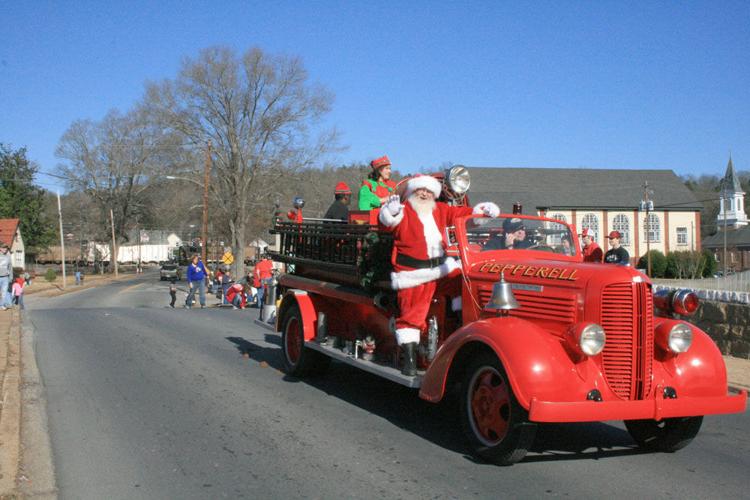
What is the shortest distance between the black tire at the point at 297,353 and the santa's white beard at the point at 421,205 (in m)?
2.70

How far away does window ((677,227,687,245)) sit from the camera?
238 ft

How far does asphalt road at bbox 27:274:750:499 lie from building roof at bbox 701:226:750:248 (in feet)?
297

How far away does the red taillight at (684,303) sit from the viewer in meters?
5.85

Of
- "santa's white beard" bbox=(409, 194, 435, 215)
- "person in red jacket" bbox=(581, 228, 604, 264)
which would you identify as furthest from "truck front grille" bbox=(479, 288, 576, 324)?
"person in red jacket" bbox=(581, 228, 604, 264)

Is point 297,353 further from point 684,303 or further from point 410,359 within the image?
point 684,303

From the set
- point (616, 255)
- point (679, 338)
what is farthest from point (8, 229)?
point (679, 338)

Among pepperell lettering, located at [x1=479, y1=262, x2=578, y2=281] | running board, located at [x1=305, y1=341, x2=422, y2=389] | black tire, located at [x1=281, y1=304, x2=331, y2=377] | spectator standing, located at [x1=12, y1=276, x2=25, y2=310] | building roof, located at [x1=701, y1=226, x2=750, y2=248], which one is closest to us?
pepperell lettering, located at [x1=479, y1=262, x2=578, y2=281]

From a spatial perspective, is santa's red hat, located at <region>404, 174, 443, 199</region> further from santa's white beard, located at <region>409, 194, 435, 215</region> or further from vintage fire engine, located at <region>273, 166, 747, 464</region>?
vintage fire engine, located at <region>273, 166, 747, 464</region>

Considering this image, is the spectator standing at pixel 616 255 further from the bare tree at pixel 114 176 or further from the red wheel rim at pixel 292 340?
the bare tree at pixel 114 176

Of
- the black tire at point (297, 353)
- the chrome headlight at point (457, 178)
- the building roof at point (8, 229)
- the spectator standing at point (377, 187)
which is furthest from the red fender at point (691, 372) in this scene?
the building roof at point (8, 229)

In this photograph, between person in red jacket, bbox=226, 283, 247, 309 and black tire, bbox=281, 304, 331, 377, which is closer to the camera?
black tire, bbox=281, 304, 331, 377

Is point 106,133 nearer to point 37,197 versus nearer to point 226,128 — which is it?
point 37,197

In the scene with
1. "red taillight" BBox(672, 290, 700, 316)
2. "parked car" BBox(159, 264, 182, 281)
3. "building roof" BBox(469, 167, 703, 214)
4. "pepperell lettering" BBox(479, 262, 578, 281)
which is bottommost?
"parked car" BBox(159, 264, 182, 281)

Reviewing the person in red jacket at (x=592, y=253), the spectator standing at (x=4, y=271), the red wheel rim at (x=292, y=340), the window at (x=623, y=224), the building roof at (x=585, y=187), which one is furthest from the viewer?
the building roof at (x=585, y=187)
